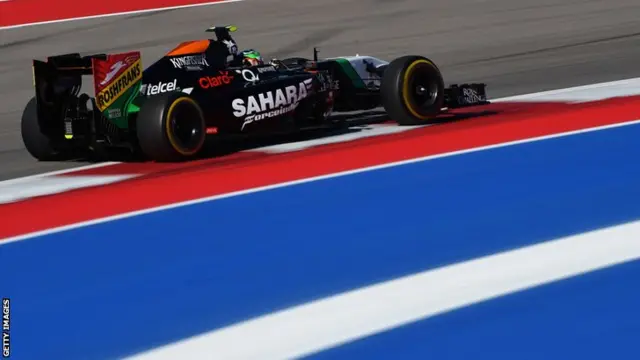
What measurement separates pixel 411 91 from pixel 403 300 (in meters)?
5.56

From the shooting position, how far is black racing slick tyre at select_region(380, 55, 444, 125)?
34.0 feet

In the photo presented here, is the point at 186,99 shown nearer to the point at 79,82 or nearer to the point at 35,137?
the point at 79,82

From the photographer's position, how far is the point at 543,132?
363 inches

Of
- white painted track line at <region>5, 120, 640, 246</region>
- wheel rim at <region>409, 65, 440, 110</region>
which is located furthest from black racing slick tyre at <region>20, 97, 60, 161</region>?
wheel rim at <region>409, 65, 440, 110</region>

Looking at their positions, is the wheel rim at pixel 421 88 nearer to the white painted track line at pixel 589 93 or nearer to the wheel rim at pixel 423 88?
the wheel rim at pixel 423 88

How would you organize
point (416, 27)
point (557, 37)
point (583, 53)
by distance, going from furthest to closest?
point (416, 27)
point (557, 37)
point (583, 53)

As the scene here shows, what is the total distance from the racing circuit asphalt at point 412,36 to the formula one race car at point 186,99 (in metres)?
2.57

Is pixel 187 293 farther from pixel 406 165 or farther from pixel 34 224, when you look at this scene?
pixel 406 165

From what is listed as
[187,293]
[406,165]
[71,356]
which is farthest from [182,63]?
[71,356]

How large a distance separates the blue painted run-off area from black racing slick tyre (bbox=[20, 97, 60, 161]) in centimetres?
291

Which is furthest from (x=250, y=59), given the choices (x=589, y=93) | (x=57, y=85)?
(x=589, y=93)

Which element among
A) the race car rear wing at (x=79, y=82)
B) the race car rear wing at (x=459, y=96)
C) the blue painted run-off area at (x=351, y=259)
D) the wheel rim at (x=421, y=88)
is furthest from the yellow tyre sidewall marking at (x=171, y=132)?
the race car rear wing at (x=459, y=96)

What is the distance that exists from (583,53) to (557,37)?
4.44 ft

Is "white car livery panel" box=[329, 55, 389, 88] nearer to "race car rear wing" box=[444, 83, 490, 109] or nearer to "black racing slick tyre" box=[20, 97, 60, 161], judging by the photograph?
"race car rear wing" box=[444, 83, 490, 109]
